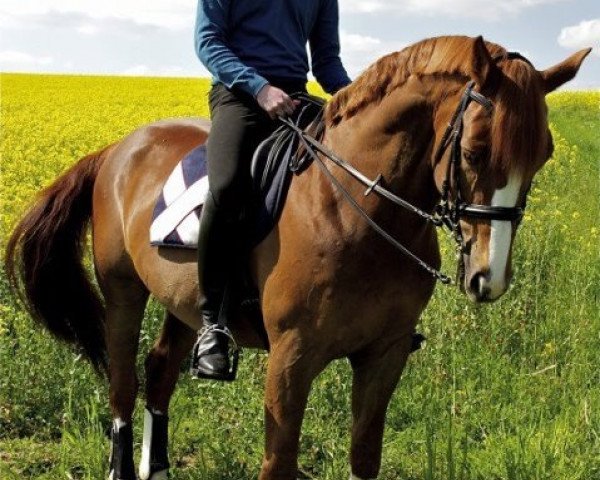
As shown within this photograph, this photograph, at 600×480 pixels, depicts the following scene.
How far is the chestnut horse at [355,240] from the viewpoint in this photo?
2314 mm

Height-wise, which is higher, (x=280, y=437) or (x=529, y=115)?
(x=529, y=115)

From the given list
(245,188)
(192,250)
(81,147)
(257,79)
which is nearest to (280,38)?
(257,79)

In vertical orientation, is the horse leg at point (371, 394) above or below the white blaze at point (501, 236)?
below

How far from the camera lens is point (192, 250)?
3553 mm

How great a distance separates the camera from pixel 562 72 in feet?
8.21

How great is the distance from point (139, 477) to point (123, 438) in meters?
0.26

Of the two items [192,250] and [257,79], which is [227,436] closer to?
[192,250]

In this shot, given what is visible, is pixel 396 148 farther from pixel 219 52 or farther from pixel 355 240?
pixel 219 52

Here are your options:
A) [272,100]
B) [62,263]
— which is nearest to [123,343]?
[62,263]

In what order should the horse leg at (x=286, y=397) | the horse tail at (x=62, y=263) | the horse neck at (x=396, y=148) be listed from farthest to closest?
1. the horse tail at (x=62, y=263)
2. the horse leg at (x=286, y=397)
3. the horse neck at (x=396, y=148)

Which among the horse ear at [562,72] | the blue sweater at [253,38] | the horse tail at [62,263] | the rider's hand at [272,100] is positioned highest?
the blue sweater at [253,38]

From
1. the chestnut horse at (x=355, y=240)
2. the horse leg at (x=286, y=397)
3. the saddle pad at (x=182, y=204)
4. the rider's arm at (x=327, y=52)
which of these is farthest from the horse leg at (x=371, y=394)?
the rider's arm at (x=327, y=52)

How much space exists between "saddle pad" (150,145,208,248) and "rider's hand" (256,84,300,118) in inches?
22.8

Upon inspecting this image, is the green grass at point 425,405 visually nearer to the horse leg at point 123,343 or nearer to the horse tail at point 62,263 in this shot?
the horse leg at point 123,343
